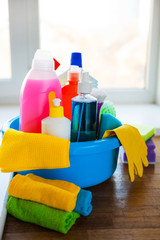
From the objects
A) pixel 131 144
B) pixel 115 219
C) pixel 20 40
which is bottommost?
pixel 115 219

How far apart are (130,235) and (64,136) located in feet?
0.81

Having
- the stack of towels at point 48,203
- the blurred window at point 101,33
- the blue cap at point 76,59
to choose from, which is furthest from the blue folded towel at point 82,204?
the blurred window at point 101,33

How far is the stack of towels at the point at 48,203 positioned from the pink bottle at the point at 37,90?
148mm

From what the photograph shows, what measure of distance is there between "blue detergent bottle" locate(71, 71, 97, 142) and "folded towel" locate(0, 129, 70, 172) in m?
0.09

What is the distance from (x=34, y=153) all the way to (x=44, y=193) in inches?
3.4

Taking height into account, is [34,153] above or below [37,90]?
below

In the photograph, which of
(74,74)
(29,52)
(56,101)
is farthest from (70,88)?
(29,52)

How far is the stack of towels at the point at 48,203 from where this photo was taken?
0.53m

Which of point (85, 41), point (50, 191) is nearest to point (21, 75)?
point (85, 41)

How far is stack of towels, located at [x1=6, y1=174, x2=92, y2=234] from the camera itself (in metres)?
0.53

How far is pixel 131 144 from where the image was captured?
68 cm

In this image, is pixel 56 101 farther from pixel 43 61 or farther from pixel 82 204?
pixel 82 204

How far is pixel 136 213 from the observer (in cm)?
61

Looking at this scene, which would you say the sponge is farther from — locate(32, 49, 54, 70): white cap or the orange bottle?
locate(32, 49, 54, 70): white cap
